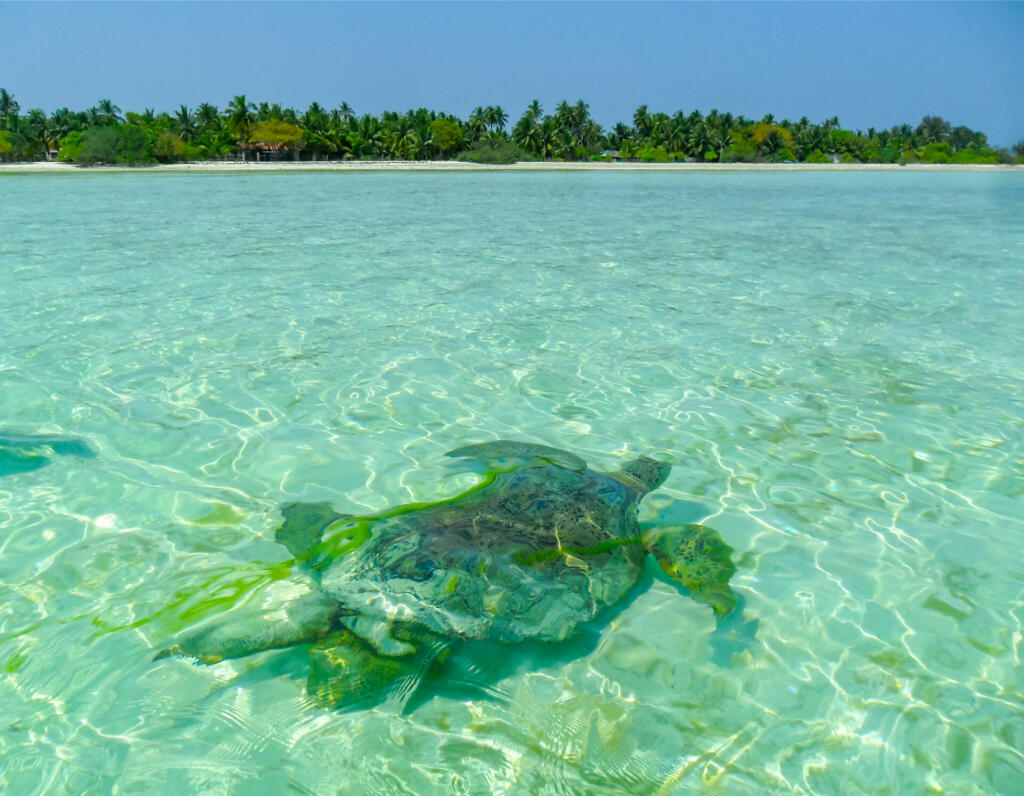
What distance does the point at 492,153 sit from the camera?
267 feet

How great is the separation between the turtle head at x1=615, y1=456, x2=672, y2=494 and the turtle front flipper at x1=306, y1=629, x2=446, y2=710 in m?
1.62

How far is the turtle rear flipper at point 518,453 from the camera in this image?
4222 mm

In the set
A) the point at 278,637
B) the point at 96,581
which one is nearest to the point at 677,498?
the point at 278,637

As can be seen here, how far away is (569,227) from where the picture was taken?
709 inches

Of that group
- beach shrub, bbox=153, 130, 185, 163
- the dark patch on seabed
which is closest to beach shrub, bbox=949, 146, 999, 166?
beach shrub, bbox=153, 130, 185, 163

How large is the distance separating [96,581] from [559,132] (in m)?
93.7

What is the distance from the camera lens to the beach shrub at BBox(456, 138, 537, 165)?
8100 centimetres

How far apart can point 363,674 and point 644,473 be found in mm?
2055

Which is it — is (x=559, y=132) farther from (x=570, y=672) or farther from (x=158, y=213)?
(x=570, y=672)

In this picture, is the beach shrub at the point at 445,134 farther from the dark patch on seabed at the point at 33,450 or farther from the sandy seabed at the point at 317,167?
the dark patch on seabed at the point at 33,450

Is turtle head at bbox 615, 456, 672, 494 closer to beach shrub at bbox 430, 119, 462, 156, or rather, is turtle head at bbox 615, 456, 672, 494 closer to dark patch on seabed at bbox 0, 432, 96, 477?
dark patch on seabed at bbox 0, 432, 96, 477

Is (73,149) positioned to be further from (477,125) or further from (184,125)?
(477,125)

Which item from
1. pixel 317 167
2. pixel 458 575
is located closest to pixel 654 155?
pixel 317 167

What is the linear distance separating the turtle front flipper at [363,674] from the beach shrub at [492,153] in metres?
82.3
